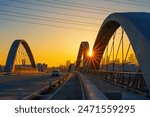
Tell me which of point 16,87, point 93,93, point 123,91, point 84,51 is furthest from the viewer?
point 84,51

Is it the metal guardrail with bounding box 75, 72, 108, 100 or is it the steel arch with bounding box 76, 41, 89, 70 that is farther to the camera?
the steel arch with bounding box 76, 41, 89, 70

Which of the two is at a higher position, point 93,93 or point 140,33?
point 140,33

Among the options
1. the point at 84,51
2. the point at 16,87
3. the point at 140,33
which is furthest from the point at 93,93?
the point at 84,51

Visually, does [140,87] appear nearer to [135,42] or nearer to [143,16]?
[135,42]

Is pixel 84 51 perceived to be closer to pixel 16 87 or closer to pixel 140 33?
pixel 16 87

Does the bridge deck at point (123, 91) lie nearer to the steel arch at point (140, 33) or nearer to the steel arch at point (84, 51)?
the steel arch at point (140, 33)

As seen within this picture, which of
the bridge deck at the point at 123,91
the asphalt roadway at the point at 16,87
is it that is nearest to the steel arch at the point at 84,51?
the asphalt roadway at the point at 16,87

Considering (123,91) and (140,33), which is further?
(123,91)

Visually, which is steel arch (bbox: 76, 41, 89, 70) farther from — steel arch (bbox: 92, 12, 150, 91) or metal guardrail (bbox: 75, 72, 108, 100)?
metal guardrail (bbox: 75, 72, 108, 100)

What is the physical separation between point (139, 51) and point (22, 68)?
106 m

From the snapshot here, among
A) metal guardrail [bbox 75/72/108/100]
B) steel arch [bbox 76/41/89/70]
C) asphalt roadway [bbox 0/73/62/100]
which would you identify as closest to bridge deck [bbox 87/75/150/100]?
metal guardrail [bbox 75/72/108/100]

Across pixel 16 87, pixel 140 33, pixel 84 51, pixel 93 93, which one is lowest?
pixel 16 87

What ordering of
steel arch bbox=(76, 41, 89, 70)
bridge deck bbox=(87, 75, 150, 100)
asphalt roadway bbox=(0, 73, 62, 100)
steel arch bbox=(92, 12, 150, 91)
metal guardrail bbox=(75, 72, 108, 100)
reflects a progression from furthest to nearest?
steel arch bbox=(76, 41, 89, 70), asphalt roadway bbox=(0, 73, 62, 100), steel arch bbox=(92, 12, 150, 91), bridge deck bbox=(87, 75, 150, 100), metal guardrail bbox=(75, 72, 108, 100)

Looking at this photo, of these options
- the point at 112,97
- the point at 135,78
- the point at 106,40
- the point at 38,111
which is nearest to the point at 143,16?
the point at 135,78
